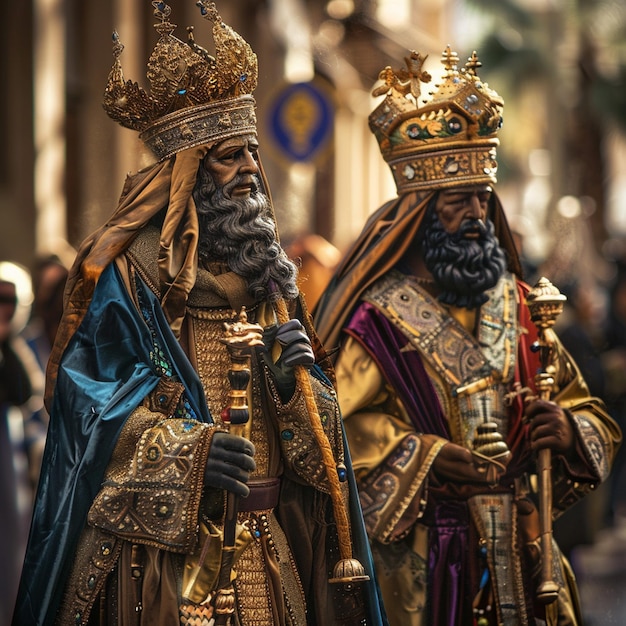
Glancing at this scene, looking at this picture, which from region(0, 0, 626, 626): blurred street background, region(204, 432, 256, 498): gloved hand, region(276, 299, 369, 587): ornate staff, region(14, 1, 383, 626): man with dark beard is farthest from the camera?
region(0, 0, 626, 626): blurred street background

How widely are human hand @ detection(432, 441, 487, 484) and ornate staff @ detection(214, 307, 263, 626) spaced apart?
1701mm

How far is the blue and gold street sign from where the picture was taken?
14258 millimetres

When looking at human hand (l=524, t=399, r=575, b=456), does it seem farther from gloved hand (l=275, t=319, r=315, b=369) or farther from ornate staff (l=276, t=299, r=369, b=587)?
gloved hand (l=275, t=319, r=315, b=369)

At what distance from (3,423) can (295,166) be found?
432 cm

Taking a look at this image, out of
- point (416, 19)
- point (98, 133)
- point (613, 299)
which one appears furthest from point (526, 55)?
point (98, 133)

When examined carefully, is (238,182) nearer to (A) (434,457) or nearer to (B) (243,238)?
(B) (243,238)

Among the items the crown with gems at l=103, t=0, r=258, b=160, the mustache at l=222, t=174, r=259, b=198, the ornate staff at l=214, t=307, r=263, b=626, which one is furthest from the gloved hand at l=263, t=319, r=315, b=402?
the crown with gems at l=103, t=0, r=258, b=160

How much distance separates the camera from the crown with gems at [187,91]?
6.54 m

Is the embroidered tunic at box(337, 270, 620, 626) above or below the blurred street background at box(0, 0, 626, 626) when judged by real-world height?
below

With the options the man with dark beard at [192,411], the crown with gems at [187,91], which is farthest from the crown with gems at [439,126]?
the crown with gems at [187,91]

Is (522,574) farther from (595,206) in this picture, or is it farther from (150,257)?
(595,206)

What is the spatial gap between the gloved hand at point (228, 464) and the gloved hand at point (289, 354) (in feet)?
1.28

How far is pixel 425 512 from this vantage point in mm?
7953

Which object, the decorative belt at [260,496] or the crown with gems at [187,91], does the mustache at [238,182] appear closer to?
the crown with gems at [187,91]
